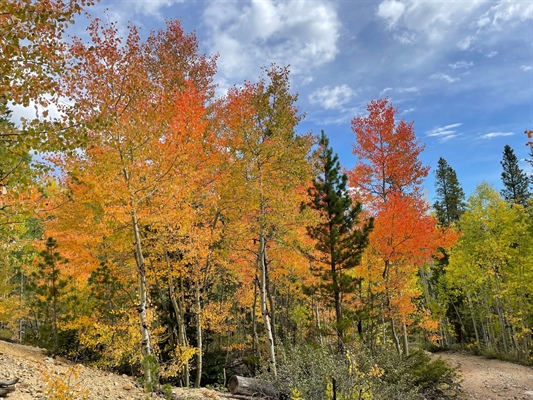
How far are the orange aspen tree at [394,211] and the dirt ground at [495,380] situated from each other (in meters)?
2.88

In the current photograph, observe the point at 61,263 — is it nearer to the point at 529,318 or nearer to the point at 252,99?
the point at 252,99

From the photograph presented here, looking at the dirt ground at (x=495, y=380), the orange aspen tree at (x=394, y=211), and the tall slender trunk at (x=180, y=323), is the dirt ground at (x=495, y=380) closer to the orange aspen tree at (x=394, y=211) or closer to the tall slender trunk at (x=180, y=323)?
the orange aspen tree at (x=394, y=211)

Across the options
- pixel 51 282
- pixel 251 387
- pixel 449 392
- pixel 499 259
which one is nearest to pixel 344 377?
pixel 251 387

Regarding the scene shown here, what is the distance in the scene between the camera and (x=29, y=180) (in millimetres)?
4613

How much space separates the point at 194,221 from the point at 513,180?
37.2 metres

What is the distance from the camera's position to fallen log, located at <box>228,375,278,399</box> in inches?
329

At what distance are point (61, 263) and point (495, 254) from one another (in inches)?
844

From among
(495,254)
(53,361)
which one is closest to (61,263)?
(53,361)

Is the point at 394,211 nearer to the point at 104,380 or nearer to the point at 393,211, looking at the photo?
the point at 393,211

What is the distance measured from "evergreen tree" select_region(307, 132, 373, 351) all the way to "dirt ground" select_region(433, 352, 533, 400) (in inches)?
201

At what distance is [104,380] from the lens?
8.60 metres

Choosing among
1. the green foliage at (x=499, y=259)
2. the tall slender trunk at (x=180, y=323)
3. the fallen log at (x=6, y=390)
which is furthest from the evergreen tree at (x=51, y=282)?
the green foliage at (x=499, y=259)

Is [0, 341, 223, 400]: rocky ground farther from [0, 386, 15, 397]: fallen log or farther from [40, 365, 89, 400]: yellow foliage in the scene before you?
[40, 365, 89, 400]: yellow foliage

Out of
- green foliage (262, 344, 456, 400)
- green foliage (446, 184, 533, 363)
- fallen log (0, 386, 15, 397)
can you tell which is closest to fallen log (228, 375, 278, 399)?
green foliage (262, 344, 456, 400)
